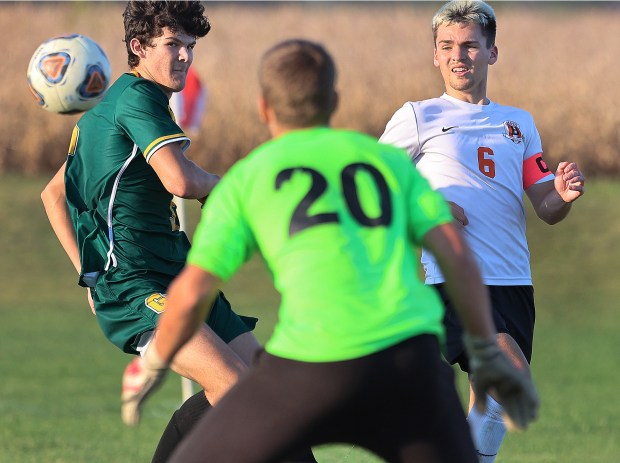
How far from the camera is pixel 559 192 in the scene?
5941 mm

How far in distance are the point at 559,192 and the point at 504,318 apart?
2.07ft

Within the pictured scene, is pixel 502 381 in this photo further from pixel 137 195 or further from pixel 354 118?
pixel 354 118

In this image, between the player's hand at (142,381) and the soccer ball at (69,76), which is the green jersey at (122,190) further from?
the player's hand at (142,381)

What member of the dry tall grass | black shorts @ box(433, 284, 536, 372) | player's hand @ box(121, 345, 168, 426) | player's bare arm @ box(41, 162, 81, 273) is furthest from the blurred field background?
player's hand @ box(121, 345, 168, 426)

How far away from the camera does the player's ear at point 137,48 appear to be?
5.74 meters

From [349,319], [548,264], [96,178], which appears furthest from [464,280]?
[548,264]

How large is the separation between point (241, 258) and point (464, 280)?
2.14 feet

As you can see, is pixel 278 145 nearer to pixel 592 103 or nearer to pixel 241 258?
pixel 241 258

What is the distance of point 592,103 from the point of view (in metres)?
24.5

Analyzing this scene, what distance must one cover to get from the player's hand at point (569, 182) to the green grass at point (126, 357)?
7.48ft

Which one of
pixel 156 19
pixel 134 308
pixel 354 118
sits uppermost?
pixel 156 19

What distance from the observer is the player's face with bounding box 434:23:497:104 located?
20.0 ft

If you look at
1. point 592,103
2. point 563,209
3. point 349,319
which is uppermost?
point 349,319

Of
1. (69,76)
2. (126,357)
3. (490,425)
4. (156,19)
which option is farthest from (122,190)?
(126,357)
